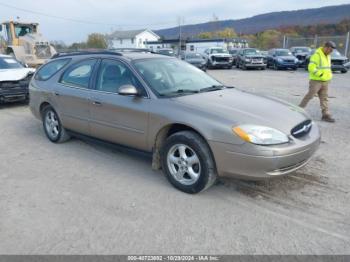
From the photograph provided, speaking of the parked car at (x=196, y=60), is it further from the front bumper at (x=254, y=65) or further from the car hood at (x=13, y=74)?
the car hood at (x=13, y=74)

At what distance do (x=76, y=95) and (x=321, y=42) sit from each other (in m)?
33.8

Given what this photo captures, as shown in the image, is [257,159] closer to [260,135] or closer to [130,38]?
[260,135]

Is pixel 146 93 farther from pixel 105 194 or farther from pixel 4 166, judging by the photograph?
pixel 4 166

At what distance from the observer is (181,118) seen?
12.0 feet

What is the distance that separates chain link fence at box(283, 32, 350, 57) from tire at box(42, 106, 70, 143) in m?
26.5

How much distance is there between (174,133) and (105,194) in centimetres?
111

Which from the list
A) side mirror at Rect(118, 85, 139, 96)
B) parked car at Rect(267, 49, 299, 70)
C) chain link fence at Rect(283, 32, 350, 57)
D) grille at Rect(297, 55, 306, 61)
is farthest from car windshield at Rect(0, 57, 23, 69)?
chain link fence at Rect(283, 32, 350, 57)

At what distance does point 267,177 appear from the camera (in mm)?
3307

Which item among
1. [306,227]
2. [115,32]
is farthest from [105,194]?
[115,32]

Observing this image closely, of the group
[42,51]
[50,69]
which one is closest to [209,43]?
[42,51]

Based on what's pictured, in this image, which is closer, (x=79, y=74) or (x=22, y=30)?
(x=79, y=74)

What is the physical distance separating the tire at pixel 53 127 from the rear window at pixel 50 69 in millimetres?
597

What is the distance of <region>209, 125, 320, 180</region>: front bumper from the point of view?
3215mm

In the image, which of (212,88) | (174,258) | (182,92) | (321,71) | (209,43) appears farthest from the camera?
(209,43)
